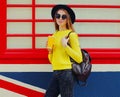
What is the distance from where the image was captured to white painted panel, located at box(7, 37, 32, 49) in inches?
241

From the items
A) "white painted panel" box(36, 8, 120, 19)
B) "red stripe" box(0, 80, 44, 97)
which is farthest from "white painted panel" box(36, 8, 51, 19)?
"red stripe" box(0, 80, 44, 97)

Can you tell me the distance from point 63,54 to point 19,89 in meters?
1.07

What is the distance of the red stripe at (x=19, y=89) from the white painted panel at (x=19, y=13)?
968mm

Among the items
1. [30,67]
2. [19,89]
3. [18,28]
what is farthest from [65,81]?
[18,28]

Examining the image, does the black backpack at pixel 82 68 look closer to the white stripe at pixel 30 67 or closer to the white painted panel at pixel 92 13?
the white stripe at pixel 30 67

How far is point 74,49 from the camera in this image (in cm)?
528

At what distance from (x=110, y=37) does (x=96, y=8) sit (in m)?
0.48

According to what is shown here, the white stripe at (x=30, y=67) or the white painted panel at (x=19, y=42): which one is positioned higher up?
the white painted panel at (x=19, y=42)

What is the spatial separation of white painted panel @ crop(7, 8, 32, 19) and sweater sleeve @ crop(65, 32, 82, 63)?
1077mm

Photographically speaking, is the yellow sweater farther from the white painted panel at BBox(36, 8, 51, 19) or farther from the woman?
the white painted panel at BBox(36, 8, 51, 19)

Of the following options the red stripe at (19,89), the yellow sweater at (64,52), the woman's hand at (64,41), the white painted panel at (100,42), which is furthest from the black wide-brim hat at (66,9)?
the red stripe at (19,89)

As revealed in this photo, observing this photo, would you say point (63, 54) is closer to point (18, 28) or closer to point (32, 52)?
point (32, 52)

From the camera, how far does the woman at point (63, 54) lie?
5258 mm

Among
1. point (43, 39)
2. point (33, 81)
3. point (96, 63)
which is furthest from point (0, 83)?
point (96, 63)
